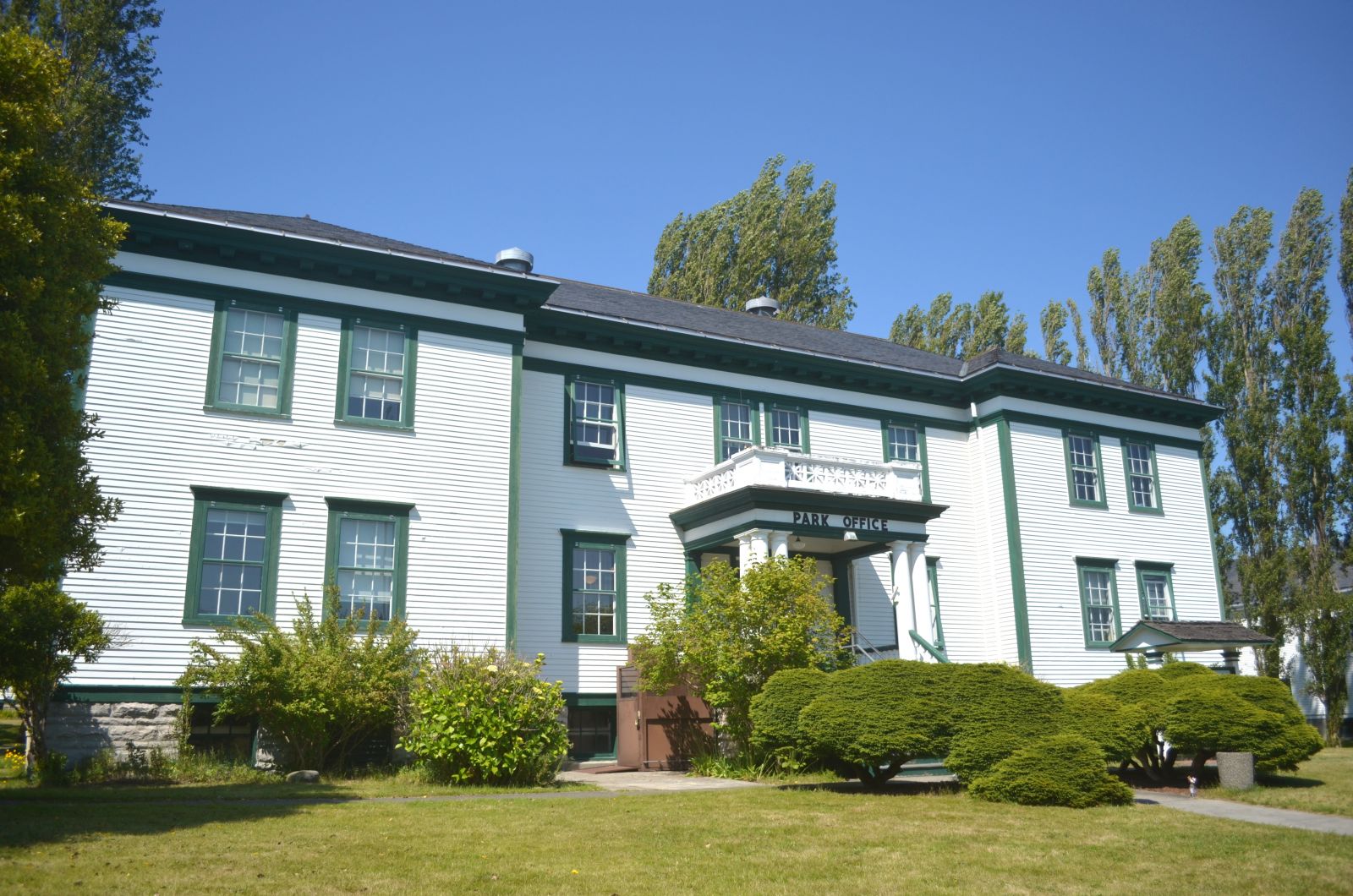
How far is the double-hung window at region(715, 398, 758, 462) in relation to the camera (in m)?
23.1

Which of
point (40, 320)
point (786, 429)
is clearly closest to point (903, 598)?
point (786, 429)

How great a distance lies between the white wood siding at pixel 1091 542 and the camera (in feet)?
82.7

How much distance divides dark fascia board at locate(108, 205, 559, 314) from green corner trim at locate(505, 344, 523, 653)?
1.20 m

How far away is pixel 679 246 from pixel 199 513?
29.7m

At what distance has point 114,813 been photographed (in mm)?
10719

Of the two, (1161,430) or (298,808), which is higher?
(1161,430)

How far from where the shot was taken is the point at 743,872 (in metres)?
8.59

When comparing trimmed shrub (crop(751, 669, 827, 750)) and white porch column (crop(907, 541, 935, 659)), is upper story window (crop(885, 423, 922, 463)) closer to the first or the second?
white porch column (crop(907, 541, 935, 659))

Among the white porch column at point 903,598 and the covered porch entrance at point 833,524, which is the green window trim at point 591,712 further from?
the white porch column at point 903,598

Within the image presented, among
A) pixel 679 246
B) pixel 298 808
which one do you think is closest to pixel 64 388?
pixel 298 808

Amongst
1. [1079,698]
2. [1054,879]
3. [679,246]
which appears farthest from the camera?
[679,246]

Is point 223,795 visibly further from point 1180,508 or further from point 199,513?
point 1180,508

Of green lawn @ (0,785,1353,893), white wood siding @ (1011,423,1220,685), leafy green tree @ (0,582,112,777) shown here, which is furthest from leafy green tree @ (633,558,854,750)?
leafy green tree @ (0,582,112,777)

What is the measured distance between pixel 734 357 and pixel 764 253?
20262 millimetres
